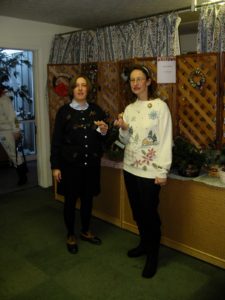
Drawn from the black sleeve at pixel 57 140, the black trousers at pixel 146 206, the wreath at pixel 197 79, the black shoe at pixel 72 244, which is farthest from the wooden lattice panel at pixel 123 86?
the black shoe at pixel 72 244

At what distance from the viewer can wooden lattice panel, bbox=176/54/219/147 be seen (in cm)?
281

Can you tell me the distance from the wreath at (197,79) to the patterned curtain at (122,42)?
0.28 meters

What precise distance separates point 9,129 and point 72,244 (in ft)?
7.65

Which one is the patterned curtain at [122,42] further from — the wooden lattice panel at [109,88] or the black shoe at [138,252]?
the black shoe at [138,252]

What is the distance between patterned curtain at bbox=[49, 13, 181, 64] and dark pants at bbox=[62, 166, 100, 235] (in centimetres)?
133

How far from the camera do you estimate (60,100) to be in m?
4.28

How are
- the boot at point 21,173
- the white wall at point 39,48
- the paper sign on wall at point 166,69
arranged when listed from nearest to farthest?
the paper sign on wall at point 166,69 → the white wall at point 39,48 → the boot at point 21,173

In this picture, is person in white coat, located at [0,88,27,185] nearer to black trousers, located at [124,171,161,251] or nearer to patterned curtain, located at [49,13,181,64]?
patterned curtain, located at [49,13,181,64]

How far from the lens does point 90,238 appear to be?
2904mm

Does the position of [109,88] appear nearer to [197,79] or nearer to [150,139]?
[197,79]

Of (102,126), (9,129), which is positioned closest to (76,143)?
(102,126)

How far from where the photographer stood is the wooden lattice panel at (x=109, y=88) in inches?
144

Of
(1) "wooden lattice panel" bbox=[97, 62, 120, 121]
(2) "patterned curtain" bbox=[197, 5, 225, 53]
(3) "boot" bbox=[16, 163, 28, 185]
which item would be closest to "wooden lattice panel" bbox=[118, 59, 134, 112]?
(1) "wooden lattice panel" bbox=[97, 62, 120, 121]

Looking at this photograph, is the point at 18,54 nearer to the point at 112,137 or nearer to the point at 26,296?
the point at 112,137
